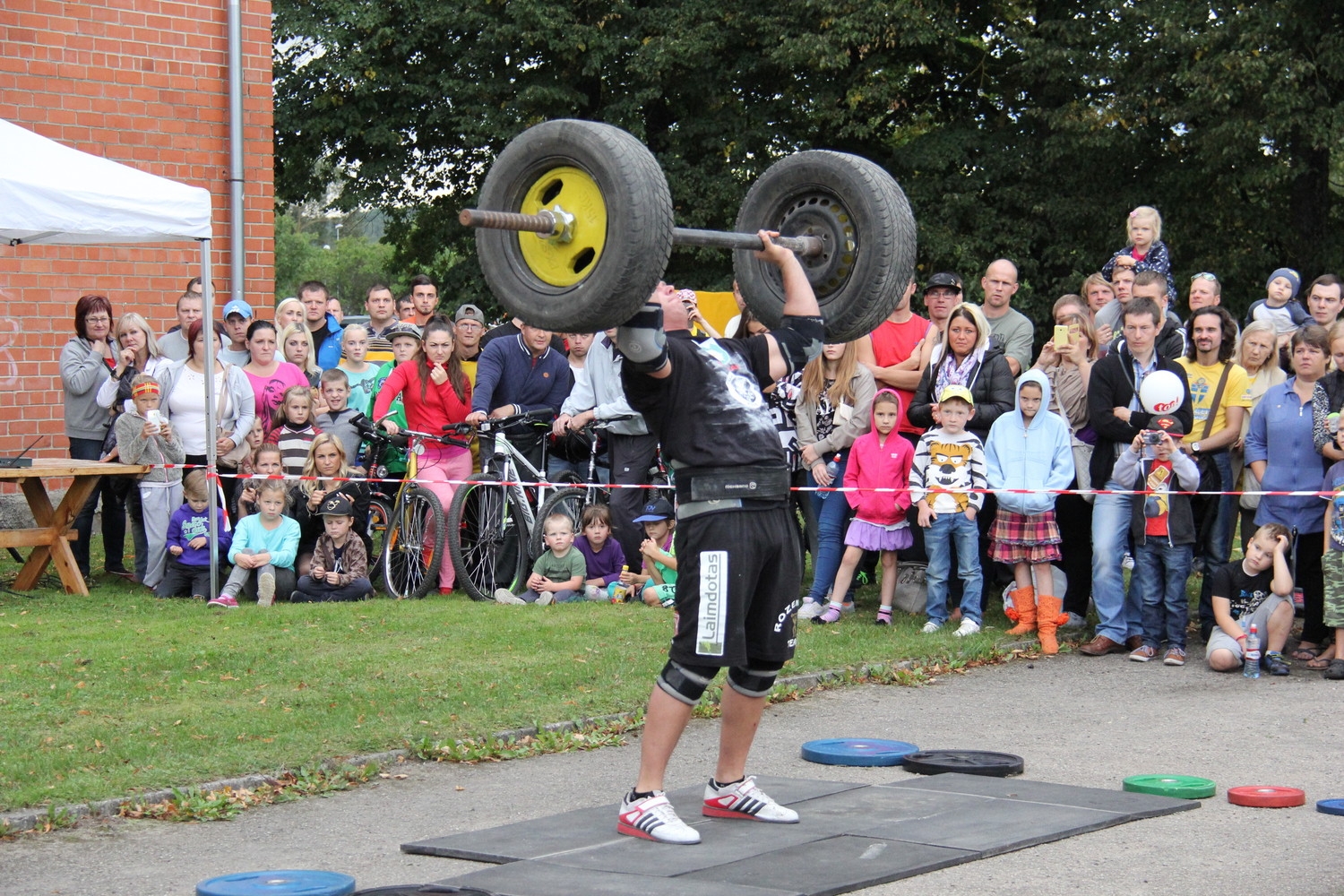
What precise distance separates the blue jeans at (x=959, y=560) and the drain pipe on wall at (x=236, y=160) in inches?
345

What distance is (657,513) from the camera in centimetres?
1042

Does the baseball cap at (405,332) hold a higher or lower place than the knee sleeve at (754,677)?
higher

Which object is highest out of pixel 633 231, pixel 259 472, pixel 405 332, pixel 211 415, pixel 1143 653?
pixel 405 332

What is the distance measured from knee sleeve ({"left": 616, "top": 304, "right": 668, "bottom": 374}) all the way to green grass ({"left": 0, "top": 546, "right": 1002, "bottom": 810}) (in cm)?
230

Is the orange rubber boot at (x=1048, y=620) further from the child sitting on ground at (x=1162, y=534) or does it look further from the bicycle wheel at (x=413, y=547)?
the bicycle wheel at (x=413, y=547)

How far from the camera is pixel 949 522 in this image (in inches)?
377

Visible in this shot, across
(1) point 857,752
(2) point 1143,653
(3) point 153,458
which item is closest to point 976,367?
(2) point 1143,653

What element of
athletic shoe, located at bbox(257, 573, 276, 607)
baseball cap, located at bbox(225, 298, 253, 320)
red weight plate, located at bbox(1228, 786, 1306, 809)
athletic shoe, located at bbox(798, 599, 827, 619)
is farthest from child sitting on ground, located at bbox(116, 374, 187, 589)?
red weight plate, located at bbox(1228, 786, 1306, 809)

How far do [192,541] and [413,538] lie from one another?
1.54 m

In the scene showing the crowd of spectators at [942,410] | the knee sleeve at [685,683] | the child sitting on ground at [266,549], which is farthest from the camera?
the child sitting on ground at [266,549]

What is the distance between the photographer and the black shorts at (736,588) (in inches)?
211

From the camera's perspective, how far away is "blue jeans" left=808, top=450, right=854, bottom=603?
1014 cm

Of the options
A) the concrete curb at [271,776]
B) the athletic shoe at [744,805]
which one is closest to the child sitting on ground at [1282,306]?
the concrete curb at [271,776]

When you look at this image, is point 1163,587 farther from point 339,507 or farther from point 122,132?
point 122,132
